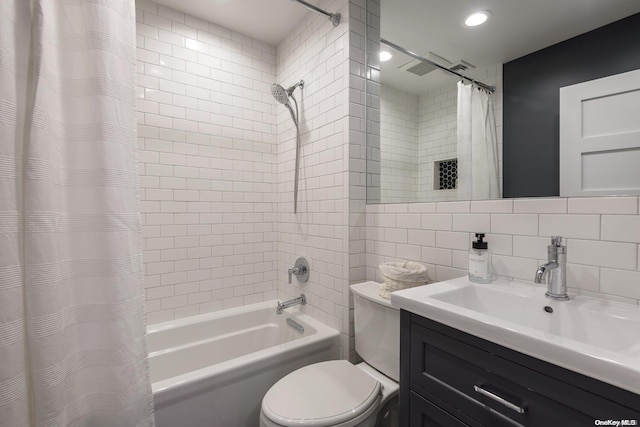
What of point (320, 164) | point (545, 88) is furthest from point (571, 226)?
point (320, 164)

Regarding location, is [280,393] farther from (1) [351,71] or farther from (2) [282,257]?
(1) [351,71]

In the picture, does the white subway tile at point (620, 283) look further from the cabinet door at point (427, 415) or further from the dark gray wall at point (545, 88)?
the cabinet door at point (427, 415)

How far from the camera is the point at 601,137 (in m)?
0.91

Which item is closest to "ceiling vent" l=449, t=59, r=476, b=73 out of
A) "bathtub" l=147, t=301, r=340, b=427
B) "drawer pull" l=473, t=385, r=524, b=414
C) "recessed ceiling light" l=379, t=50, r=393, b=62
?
"recessed ceiling light" l=379, t=50, r=393, b=62

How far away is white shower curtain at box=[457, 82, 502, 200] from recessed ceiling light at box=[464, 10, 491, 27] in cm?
25

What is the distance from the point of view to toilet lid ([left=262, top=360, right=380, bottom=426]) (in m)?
1.05

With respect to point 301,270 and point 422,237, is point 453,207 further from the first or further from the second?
point 301,270

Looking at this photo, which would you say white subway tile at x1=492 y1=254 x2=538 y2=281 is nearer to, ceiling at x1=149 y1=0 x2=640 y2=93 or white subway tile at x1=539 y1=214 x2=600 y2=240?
white subway tile at x1=539 y1=214 x2=600 y2=240

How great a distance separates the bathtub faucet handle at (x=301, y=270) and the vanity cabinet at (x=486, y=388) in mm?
1094

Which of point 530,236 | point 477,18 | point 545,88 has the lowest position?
point 530,236

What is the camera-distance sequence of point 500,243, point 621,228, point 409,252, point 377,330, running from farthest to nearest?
1. point 409,252
2. point 377,330
3. point 500,243
4. point 621,228

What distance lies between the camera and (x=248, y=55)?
2.22 m

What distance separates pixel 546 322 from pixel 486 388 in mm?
313

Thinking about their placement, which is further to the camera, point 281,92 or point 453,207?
point 281,92
